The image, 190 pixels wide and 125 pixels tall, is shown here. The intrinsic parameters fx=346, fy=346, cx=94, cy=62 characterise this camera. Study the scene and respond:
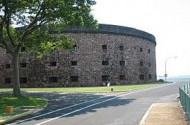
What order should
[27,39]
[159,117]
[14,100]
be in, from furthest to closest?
[27,39] → [14,100] → [159,117]

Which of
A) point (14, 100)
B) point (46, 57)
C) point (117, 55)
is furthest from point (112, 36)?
point (14, 100)

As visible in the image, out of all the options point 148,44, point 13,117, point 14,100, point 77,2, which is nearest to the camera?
point 13,117

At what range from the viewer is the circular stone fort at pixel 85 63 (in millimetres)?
55094

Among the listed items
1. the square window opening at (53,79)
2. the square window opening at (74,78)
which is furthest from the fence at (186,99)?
the square window opening at (53,79)

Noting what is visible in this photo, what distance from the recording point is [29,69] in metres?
55.9

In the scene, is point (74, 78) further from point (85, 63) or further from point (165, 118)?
point (165, 118)

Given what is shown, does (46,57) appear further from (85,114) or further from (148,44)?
(85,114)

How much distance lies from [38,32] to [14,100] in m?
9.23

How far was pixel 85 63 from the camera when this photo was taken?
182 ft

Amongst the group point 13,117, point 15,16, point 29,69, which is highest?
point 15,16

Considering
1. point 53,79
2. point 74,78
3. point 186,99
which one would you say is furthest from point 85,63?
point 186,99

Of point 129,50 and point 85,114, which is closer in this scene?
point 85,114

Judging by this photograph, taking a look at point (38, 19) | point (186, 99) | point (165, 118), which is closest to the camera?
point (186, 99)

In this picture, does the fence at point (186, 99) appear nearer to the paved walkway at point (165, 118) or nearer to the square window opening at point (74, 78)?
the paved walkway at point (165, 118)
